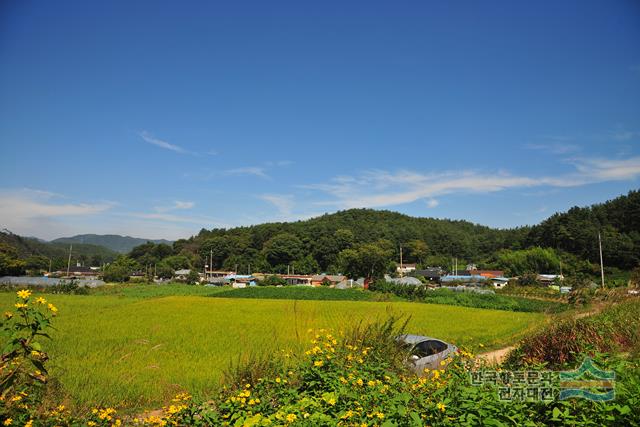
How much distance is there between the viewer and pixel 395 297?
42.7 m

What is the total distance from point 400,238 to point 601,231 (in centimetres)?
4952

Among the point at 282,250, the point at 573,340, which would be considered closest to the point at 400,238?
the point at 282,250

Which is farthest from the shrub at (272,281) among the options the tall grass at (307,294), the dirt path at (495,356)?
the dirt path at (495,356)

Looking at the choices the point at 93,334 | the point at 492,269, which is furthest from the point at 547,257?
the point at 93,334

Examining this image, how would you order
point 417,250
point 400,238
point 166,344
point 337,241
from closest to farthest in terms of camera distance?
point 166,344 → point 337,241 → point 417,250 → point 400,238

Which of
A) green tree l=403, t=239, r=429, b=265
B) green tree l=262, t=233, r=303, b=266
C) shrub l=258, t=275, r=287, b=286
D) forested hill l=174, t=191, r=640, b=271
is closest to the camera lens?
shrub l=258, t=275, r=287, b=286

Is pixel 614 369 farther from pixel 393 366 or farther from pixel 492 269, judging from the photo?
pixel 492 269

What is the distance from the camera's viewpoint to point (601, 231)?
7912 centimetres

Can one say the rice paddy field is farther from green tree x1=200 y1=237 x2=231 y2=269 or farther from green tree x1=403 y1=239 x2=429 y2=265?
green tree x1=403 y1=239 x2=429 y2=265

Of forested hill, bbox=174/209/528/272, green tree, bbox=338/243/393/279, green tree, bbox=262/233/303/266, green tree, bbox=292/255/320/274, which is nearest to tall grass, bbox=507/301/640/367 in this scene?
green tree, bbox=338/243/393/279

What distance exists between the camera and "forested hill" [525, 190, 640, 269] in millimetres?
→ 70500

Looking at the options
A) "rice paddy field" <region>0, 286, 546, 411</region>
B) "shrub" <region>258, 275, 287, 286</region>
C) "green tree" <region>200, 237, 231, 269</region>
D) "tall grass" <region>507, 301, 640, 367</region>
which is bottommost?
"shrub" <region>258, 275, 287, 286</region>

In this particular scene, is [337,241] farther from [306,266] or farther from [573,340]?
[573,340]

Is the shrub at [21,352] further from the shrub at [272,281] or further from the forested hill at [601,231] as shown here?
the forested hill at [601,231]
